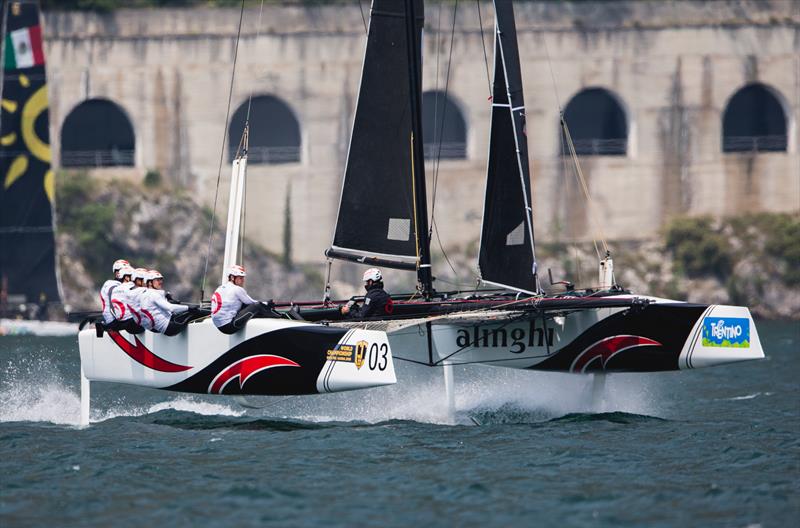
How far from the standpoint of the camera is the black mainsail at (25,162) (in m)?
39.8

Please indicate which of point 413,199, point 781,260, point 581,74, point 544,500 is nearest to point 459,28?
point 581,74

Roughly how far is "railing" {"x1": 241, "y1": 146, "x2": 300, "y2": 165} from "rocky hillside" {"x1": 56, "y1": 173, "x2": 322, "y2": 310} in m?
3.22

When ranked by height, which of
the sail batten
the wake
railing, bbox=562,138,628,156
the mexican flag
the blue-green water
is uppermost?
the mexican flag

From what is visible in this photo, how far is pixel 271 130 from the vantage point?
48875 millimetres

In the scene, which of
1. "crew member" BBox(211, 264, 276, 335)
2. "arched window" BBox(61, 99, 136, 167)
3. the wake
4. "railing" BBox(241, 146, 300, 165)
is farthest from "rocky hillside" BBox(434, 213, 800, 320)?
"crew member" BBox(211, 264, 276, 335)

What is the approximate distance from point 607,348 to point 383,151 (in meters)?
4.12

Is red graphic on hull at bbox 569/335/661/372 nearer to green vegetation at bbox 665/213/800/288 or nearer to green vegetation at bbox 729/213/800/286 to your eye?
green vegetation at bbox 665/213/800/288

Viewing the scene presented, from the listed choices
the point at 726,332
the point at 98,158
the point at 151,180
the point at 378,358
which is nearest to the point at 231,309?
the point at 378,358

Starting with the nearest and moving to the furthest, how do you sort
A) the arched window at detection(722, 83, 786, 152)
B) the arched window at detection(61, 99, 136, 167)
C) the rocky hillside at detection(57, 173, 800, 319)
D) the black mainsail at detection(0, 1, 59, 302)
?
the black mainsail at detection(0, 1, 59, 302)
the rocky hillside at detection(57, 173, 800, 319)
the arched window at detection(61, 99, 136, 167)
the arched window at detection(722, 83, 786, 152)

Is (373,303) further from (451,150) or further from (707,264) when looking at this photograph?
(451,150)

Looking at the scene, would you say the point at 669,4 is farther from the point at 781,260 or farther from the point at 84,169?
the point at 84,169

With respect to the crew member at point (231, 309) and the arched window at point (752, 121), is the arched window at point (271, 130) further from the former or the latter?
the crew member at point (231, 309)

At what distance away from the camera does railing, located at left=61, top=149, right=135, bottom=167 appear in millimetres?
45812

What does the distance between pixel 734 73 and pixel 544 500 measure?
115ft
